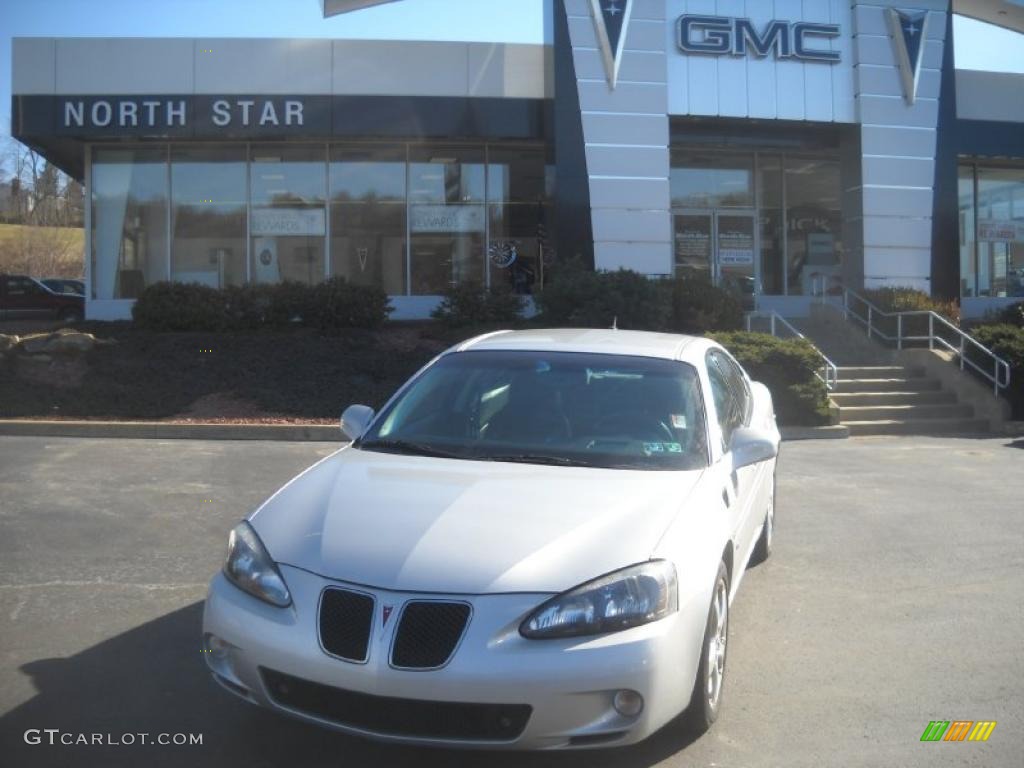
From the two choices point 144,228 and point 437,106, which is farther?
point 144,228

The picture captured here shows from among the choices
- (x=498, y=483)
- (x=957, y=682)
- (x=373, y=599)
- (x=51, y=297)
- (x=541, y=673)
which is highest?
(x=51, y=297)

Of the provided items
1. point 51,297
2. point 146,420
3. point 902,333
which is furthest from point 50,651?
point 51,297

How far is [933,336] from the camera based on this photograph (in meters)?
16.8

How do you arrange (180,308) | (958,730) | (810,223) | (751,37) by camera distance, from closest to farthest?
1. (958,730)
2. (180,308)
3. (751,37)
4. (810,223)

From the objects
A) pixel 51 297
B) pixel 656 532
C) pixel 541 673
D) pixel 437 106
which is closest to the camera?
pixel 541 673

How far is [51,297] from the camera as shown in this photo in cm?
2681

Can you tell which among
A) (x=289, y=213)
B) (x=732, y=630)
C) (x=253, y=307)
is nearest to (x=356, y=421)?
(x=732, y=630)

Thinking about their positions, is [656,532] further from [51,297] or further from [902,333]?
[51,297]

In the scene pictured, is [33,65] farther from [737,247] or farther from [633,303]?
[737,247]

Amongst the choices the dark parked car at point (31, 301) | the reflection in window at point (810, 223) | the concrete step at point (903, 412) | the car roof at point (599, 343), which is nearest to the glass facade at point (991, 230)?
the reflection in window at point (810, 223)

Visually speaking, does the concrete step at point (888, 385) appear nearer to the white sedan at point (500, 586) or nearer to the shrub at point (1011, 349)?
the shrub at point (1011, 349)

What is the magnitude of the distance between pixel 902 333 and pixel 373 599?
16.6 metres

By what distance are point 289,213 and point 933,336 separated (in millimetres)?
13133

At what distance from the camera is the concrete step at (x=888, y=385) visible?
15.8 meters
